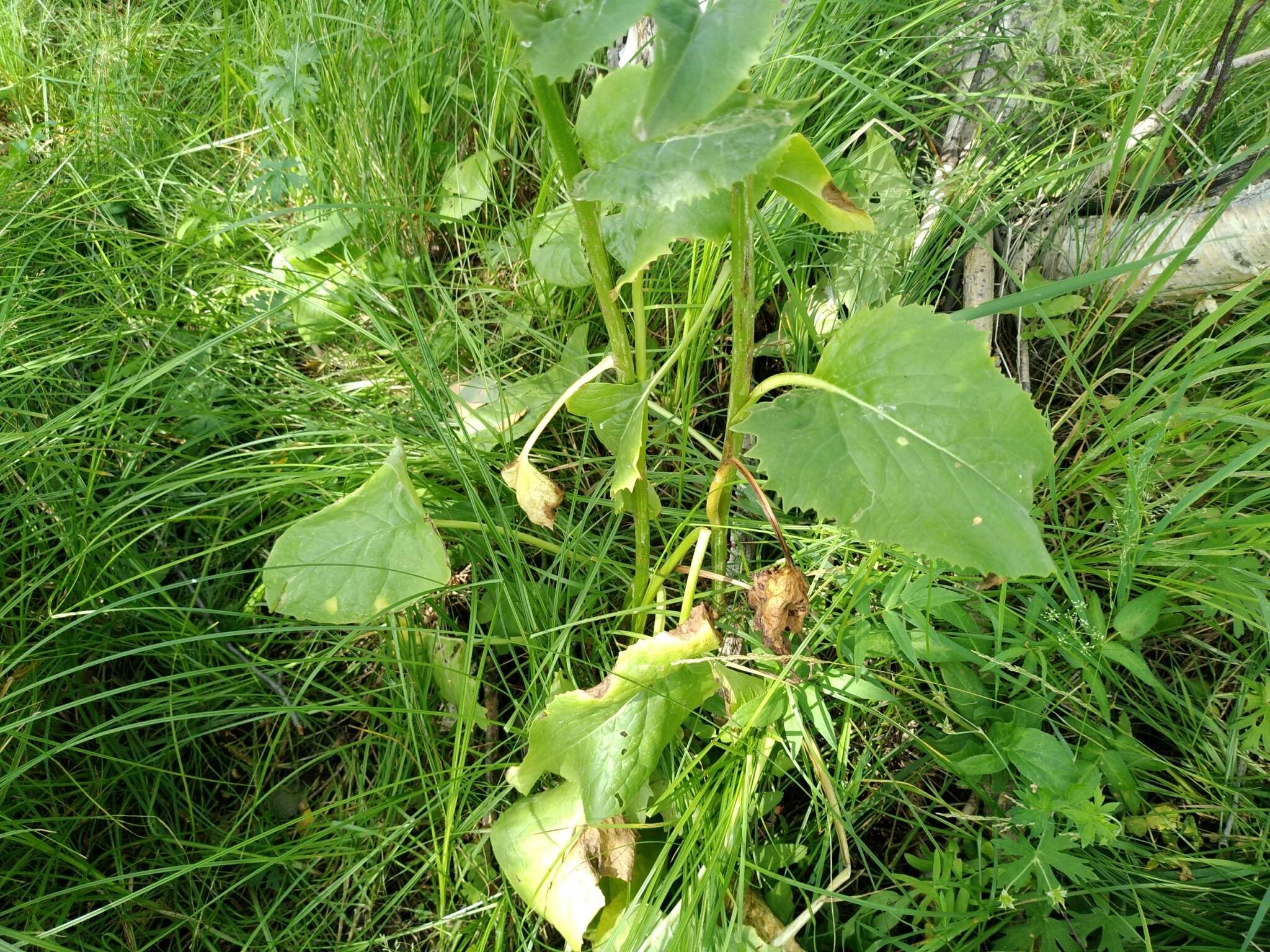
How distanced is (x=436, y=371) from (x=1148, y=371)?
112 centimetres

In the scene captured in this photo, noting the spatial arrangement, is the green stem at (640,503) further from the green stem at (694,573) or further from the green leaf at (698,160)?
the green leaf at (698,160)

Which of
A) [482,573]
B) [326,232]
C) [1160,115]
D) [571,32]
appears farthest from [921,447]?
[326,232]

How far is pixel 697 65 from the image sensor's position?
2.13 feet

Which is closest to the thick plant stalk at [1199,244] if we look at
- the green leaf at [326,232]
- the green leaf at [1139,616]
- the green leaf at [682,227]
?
the green leaf at [1139,616]

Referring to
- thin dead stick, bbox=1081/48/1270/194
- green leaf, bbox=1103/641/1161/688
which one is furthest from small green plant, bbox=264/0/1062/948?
thin dead stick, bbox=1081/48/1270/194

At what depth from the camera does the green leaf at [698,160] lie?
2.39 ft

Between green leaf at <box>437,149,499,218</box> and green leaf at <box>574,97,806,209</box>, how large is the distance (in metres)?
0.94

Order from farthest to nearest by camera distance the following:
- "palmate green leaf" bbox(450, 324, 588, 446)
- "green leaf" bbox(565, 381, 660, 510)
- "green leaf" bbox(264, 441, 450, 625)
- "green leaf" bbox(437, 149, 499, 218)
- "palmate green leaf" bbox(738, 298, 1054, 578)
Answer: "green leaf" bbox(437, 149, 499, 218) < "palmate green leaf" bbox(450, 324, 588, 446) < "green leaf" bbox(264, 441, 450, 625) < "green leaf" bbox(565, 381, 660, 510) < "palmate green leaf" bbox(738, 298, 1054, 578)

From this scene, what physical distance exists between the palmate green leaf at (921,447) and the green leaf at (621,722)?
261 mm

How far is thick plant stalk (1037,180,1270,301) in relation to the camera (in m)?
1.29

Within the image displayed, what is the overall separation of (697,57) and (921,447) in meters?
0.44

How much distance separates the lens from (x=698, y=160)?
29.6 inches

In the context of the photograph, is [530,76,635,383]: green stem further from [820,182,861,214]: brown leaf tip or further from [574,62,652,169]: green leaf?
[820,182,861,214]: brown leaf tip

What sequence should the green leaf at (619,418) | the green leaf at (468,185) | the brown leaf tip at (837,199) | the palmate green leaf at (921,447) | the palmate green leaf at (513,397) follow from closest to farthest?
the palmate green leaf at (921,447) < the brown leaf tip at (837,199) < the green leaf at (619,418) < the palmate green leaf at (513,397) < the green leaf at (468,185)
